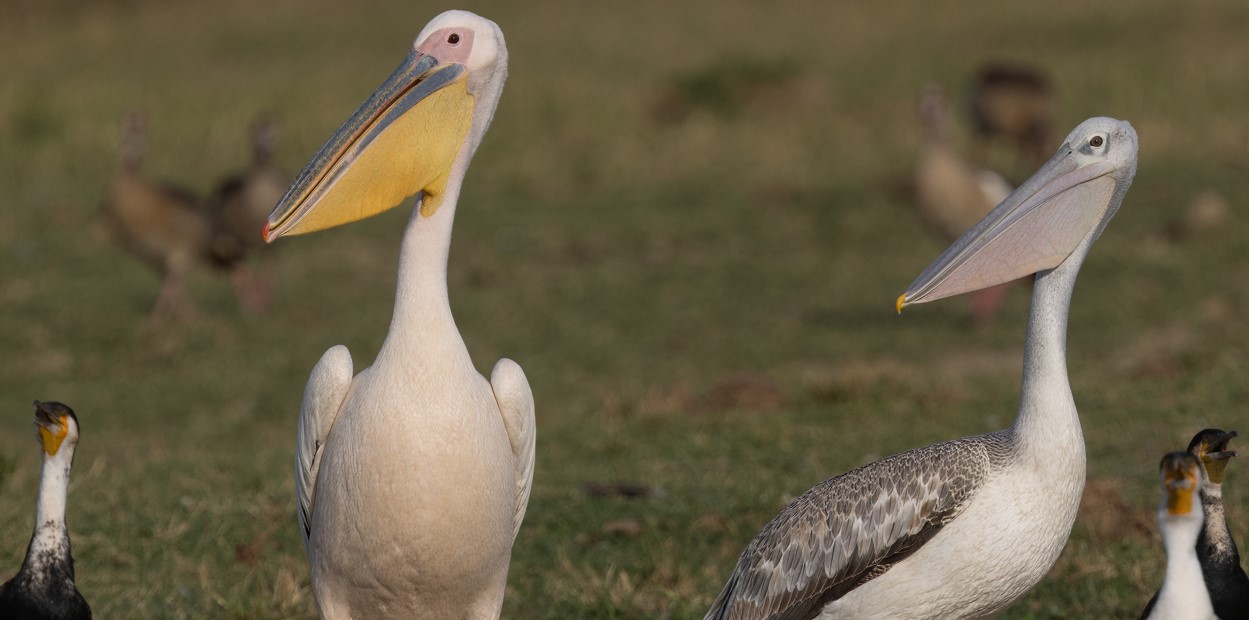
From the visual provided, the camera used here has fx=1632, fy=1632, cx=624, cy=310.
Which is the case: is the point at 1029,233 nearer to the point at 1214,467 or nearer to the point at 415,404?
the point at 1214,467

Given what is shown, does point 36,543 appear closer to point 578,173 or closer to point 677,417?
point 677,417

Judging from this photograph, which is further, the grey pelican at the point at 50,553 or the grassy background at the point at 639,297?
the grassy background at the point at 639,297

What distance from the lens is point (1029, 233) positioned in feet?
14.0

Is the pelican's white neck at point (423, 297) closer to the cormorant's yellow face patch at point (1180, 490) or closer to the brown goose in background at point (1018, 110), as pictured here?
the cormorant's yellow face patch at point (1180, 490)

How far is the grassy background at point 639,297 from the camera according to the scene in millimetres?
6082

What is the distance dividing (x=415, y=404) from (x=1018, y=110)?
1321 cm

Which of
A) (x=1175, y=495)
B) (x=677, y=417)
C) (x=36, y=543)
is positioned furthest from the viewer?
(x=677, y=417)

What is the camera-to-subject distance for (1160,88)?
712 inches

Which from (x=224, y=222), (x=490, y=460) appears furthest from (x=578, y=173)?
(x=490, y=460)

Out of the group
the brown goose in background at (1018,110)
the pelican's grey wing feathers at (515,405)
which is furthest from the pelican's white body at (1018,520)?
the brown goose in background at (1018,110)

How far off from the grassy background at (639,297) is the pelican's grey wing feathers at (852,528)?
0.89 m

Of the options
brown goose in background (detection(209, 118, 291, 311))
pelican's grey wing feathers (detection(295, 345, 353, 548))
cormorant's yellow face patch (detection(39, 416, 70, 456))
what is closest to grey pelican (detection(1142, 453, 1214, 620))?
pelican's grey wing feathers (detection(295, 345, 353, 548))

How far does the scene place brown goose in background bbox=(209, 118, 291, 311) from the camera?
12.2 meters

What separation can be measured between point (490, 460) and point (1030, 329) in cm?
142
